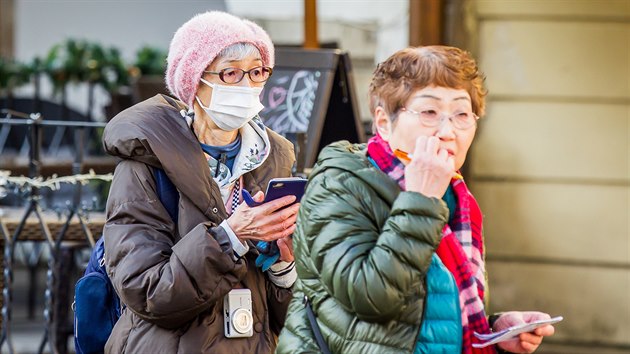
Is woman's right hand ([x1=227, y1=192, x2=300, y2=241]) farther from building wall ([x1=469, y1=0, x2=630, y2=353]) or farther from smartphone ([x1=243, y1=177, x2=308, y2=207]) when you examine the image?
building wall ([x1=469, y1=0, x2=630, y2=353])

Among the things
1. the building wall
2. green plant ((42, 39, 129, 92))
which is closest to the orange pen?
the building wall

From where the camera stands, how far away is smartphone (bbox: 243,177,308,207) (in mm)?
3500

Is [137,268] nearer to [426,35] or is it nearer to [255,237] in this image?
[255,237]

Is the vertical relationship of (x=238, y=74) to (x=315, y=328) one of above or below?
above

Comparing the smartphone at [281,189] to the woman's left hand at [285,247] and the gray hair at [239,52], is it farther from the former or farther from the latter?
the gray hair at [239,52]

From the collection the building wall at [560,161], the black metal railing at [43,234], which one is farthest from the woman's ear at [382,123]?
the building wall at [560,161]

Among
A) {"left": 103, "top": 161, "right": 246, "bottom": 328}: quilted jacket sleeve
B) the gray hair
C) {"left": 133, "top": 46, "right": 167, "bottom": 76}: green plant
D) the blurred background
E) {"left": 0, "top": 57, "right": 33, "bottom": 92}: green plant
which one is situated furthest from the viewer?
{"left": 133, "top": 46, "right": 167, "bottom": 76}: green plant

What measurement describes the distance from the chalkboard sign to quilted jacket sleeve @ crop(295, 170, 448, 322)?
115 inches

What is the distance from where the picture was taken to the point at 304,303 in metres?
2.87

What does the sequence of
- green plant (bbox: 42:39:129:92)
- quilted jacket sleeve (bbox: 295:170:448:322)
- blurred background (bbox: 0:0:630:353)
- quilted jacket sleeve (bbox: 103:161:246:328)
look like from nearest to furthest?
1. quilted jacket sleeve (bbox: 295:170:448:322)
2. quilted jacket sleeve (bbox: 103:161:246:328)
3. blurred background (bbox: 0:0:630:353)
4. green plant (bbox: 42:39:129:92)

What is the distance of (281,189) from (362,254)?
869mm

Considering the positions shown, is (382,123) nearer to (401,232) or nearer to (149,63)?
(401,232)

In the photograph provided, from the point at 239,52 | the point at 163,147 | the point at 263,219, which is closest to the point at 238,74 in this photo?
the point at 239,52

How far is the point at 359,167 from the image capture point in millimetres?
2789
